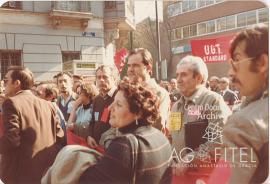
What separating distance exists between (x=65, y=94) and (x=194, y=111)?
3.01ft

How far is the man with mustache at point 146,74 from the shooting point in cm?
227

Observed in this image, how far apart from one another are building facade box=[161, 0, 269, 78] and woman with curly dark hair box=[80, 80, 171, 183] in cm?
57

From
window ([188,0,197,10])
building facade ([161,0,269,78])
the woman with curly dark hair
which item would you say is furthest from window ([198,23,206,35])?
the woman with curly dark hair

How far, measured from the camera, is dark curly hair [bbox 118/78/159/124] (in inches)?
74.8

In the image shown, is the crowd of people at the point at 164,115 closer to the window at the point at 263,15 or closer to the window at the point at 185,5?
the window at the point at 263,15

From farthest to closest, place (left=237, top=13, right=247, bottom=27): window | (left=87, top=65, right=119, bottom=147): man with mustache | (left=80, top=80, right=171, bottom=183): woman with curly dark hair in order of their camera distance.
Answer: (left=87, top=65, right=119, bottom=147): man with mustache
(left=237, top=13, right=247, bottom=27): window
(left=80, top=80, right=171, bottom=183): woman with curly dark hair

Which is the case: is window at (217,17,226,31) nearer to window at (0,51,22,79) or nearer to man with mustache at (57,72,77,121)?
A: man with mustache at (57,72,77,121)

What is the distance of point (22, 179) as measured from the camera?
250cm

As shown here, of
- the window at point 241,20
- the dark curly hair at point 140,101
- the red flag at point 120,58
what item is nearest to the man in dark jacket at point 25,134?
→ the red flag at point 120,58

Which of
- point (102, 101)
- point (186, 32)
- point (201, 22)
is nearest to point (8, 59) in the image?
point (102, 101)

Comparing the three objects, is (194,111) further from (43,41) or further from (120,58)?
(43,41)

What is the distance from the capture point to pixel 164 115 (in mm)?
2332

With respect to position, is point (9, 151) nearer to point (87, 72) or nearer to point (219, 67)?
point (87, 72)

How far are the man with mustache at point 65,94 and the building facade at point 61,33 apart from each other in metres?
0.06
